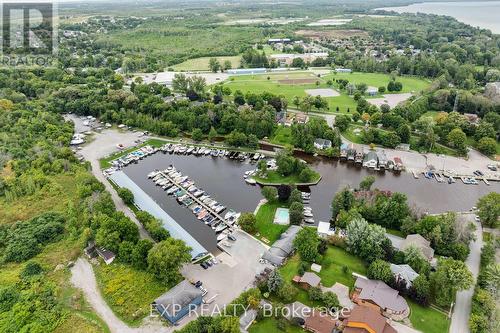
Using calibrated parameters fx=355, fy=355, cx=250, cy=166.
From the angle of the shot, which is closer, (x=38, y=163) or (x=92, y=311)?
(x=92, y=311)

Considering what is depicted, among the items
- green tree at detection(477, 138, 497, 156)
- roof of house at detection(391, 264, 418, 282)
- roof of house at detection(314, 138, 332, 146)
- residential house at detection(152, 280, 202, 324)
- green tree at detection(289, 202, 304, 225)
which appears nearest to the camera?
residential house at detection(152, 280, 202, 324)

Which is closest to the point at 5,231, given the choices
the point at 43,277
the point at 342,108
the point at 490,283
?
the point at 43,277

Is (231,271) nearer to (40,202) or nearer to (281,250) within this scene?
(281,250)

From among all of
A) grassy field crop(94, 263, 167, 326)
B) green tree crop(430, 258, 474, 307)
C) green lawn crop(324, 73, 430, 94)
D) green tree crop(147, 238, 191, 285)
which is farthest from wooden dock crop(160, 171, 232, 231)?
green lawn crop(324, 73, 430, 94)

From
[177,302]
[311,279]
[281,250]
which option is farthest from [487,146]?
[177,302]

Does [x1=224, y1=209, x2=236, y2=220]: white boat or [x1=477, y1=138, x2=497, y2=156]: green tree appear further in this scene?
[x1=477, y1=138, x2=497, y2=156]: green tree

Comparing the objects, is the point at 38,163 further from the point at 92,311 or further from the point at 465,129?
the point at 465,129

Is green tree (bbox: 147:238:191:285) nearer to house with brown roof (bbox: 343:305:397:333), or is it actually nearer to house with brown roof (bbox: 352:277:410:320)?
house with brown roof (bbox: 343:305:397:333)

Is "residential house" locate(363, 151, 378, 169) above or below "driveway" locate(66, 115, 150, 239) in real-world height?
above

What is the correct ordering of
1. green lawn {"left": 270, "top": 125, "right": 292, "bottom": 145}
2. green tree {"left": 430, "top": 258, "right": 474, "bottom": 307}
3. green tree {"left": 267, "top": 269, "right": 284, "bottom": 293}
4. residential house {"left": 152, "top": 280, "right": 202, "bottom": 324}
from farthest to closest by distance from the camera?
green lawn {"left": 270, "top": 125, "right": 292, "bottom": 145} → green tree {"left": 267, "top": 269, "right": 284, "bottom": 293} → green tree {"left": 430, "top": 258, "right": 474, "bottom": 307} → residential house {"left": 152, "top": 280, "right": 202, "bottom": 324}
